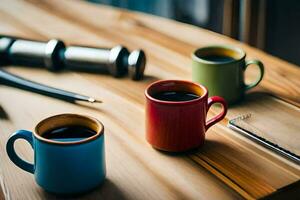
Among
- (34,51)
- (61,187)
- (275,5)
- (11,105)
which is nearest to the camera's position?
(61,187)

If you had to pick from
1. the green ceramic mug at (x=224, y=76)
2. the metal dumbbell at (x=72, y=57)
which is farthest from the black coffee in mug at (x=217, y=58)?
the metal dumbbell at (x=72, y=57)

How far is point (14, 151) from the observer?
2.36 feet

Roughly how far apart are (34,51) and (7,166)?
424 mm

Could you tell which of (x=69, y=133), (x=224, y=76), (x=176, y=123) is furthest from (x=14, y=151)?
(x=224, y=76)

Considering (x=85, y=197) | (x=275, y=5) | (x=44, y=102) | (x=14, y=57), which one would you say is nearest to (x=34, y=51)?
(x=14, y=57)

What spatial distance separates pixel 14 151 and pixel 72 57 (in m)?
0.42

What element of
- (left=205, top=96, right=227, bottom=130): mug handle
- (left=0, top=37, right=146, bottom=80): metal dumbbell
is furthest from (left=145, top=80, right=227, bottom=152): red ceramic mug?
(left=0, top=37, right=146, bottom=80): metal dumbbell

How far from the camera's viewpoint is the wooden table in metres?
0.71

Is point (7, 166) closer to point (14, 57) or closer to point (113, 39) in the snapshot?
point (14, 57)

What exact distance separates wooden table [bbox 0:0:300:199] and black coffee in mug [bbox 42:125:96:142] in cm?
7

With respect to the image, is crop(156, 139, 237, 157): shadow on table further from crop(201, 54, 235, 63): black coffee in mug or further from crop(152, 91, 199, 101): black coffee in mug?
crop(201, 54, 235, 63): black coffee in mug

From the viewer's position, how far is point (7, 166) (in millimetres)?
764

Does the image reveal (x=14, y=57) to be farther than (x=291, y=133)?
Yes

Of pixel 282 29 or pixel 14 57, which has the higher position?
pixel 14 57
